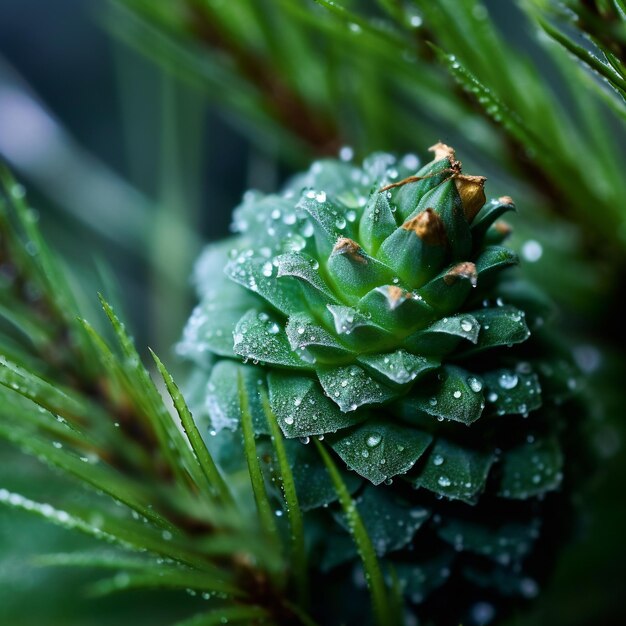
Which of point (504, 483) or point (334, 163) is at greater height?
point (334, 163)

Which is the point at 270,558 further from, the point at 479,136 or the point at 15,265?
the point at 479,136

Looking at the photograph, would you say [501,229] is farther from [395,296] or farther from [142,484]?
[142,484]

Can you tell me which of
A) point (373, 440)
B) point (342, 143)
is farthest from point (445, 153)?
point (342, 143)

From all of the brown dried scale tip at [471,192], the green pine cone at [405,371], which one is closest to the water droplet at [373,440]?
the green pine cone at [405,371]

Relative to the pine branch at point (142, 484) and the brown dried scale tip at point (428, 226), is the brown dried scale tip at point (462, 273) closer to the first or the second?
the brown dried scale tip at point (428, 226)

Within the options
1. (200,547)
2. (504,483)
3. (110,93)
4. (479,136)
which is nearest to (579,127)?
(479,136)

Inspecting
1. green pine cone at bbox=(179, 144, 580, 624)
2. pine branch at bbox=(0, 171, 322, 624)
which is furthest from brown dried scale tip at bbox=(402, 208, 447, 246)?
pine branch at bbox=(0, 171, 322, 624)
